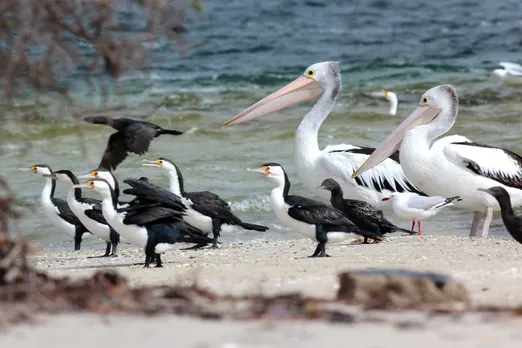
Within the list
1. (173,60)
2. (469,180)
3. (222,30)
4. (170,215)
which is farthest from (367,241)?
(222,30)

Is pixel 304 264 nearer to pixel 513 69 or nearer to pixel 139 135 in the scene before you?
pixel 139 135

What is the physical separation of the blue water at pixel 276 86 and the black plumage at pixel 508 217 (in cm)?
183

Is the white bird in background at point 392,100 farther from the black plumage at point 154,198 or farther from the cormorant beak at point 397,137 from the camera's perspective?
the black plumage at point 154,198

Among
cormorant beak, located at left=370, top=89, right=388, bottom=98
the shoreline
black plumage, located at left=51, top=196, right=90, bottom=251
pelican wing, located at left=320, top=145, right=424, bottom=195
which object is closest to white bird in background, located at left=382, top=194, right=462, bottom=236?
the shoreline

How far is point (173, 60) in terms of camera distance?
26.8 metres

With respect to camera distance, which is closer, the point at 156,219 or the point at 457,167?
the point at 156,219

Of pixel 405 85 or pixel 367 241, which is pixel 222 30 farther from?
pixel 367 241

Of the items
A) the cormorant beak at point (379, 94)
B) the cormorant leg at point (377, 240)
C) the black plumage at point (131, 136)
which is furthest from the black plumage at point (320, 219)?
the cormorant beak at point (379, 94)

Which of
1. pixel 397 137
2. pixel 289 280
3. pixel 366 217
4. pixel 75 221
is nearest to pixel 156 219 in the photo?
pixel 289 280

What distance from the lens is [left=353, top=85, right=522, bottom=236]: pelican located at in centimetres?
929

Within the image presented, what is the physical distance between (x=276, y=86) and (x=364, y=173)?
40.4ft

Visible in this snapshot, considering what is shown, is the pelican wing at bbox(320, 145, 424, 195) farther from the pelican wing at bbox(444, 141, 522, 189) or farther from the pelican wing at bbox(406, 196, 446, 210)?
the pelican wing at bbox(444, 141, 522, 189)

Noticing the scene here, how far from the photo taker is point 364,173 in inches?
400

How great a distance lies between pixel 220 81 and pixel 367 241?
14491mm
